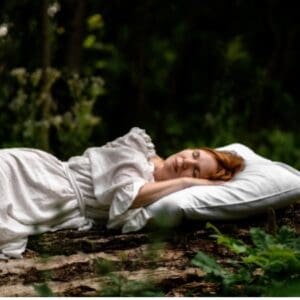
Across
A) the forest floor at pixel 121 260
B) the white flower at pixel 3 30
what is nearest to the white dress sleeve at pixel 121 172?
the forest floor at pixel 121 260

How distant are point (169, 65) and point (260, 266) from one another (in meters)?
6.61

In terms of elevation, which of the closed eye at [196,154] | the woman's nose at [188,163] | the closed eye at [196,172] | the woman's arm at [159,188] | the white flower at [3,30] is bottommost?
the woman's arm at [159,188]

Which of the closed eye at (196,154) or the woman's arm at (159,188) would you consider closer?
the woman's arm at (159,188)

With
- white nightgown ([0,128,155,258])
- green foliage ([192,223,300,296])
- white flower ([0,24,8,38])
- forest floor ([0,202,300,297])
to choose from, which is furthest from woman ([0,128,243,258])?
white flower ([0,24,8,38])

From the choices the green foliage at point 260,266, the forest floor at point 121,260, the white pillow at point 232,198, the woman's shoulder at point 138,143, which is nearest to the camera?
the green foliage at point 260,266

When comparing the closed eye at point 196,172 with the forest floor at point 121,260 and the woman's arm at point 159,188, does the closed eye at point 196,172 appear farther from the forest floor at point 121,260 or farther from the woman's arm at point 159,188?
the forest floor at point 121,260

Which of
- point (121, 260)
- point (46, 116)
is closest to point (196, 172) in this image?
point (121, 260)

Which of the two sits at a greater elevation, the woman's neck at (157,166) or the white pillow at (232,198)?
the woman's neck at (157,166)

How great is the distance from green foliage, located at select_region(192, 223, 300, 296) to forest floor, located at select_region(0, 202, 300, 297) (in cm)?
11

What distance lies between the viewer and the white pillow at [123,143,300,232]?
15.0 feet

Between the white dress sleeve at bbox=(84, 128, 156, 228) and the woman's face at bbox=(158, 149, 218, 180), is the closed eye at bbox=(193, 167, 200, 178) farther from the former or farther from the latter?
the white dress sleeve at bbox=(84, 128, 156, 228)

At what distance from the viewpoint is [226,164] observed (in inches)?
195

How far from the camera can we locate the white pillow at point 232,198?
4.57m

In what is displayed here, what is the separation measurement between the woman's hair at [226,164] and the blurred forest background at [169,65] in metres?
2.97
